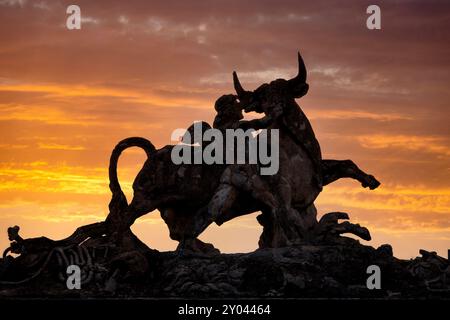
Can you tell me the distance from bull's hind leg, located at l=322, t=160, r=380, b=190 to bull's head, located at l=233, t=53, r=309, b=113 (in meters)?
1.59

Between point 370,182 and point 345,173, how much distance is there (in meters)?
Result: 0.57

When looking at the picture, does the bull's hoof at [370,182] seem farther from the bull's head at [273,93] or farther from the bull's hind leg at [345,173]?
the bull's head at [273,93]

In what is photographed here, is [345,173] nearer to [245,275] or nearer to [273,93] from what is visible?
[273,93]

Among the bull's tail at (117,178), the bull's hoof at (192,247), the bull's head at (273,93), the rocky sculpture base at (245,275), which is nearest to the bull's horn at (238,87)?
the bull's head at (273,93)

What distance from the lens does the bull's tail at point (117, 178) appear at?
135ft

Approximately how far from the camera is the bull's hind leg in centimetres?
4141

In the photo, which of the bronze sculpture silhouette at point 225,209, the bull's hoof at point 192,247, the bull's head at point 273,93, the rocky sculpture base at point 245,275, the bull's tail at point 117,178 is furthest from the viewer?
the bull's tail at point 117,178

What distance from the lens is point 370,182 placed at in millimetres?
41375

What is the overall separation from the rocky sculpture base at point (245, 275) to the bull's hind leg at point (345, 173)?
176cm

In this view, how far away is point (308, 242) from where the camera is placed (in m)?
40.0

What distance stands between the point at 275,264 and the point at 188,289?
5.70 feet

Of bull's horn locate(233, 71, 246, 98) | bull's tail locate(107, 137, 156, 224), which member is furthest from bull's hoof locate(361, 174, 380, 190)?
bull's tail locate(107, 137, 156, 224)

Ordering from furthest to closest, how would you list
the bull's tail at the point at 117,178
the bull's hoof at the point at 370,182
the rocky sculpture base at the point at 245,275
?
the bull's hoof at the point at 370,182
the bull's tail at the point at 117,178
the rocky sculpture base at the point at 245,275
